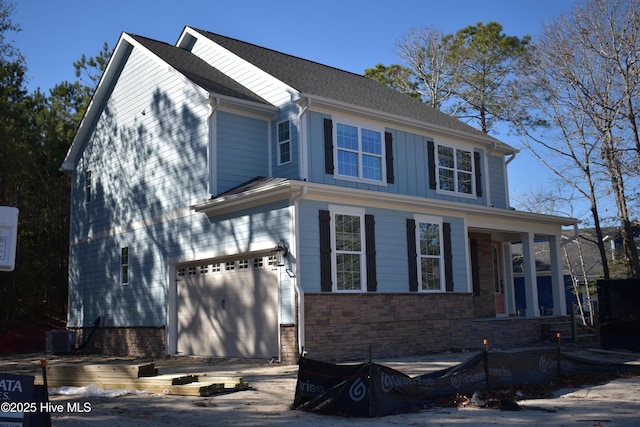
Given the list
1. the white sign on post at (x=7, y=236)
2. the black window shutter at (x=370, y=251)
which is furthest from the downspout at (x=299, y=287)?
the white sign on post at (x=7, y=236)

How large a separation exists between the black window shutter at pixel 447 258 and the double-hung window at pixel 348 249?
3.15 meters

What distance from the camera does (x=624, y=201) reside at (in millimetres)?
24828

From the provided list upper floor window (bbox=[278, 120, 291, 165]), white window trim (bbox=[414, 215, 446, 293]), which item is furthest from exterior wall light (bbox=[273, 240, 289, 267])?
white window trim (bbox=[414, 215, 446, 293])

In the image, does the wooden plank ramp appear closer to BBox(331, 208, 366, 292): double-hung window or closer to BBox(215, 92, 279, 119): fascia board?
BBox(331, 208, 366, 292): double-hung window

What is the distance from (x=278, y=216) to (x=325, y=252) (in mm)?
1347

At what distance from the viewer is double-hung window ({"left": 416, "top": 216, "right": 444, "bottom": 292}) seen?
17.4 meters

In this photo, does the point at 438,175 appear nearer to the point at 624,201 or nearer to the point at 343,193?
the point at 343,193

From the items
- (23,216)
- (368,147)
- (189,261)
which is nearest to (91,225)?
(23,216)

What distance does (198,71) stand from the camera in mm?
19250

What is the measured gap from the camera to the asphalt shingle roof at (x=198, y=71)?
17.8 meters

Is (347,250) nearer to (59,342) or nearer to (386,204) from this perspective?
(386,204)

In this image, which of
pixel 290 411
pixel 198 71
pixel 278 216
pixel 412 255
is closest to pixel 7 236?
pixel 290 411

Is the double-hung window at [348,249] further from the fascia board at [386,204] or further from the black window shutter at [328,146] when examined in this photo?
the black window shutter at [328,146]

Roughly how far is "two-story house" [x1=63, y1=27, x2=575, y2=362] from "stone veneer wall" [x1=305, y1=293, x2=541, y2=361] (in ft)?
0.15
